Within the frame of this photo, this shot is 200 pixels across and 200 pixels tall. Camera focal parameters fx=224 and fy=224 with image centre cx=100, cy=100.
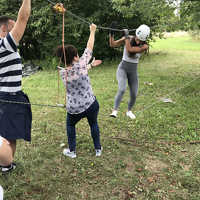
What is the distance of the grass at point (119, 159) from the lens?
2754mm

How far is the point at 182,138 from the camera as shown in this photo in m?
3.95

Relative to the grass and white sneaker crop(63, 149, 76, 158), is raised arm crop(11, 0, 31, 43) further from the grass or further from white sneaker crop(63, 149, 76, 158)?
white sneaker crop(63, 149, 76, 158)

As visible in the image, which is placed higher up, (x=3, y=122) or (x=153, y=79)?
(x=3, y=122)

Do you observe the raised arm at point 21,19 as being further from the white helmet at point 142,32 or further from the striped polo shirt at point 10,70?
the white helmet at point 142,32

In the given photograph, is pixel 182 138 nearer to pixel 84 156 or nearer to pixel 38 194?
pixel 84 156

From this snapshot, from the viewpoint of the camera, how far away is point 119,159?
3.40 meters

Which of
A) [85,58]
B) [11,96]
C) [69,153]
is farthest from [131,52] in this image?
[11,96]

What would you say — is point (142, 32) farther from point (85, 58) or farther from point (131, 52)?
point (85, 58)

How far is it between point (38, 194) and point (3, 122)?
0.99 metres

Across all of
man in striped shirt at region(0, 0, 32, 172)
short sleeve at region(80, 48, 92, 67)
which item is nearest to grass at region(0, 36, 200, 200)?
man in striped shirt at region(0, 0, 32, 172)

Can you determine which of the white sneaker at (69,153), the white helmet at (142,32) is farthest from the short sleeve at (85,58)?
the white sneaker at (69,153)

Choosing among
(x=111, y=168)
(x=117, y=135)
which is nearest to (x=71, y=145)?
(x=111, y=168)

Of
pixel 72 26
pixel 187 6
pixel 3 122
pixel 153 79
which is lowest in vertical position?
pixel 153 79

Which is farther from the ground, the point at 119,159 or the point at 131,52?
the point at 131,52
